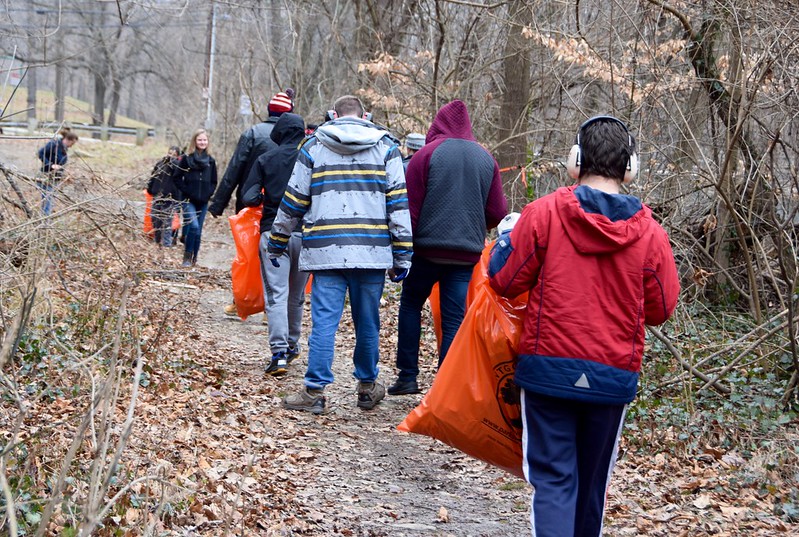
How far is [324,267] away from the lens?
241 inches

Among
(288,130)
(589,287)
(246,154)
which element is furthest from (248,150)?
(589,287)

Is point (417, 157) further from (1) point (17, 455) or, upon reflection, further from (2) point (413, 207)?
(1) point (17, 455)

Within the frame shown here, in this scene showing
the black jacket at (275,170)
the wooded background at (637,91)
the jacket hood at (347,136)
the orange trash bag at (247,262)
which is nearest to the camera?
the jacket hood at (347,136)

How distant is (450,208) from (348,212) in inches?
29.7

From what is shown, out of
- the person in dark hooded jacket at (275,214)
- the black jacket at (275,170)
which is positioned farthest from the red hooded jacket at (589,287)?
the black jacket at (275,170)

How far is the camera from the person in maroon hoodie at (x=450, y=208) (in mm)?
6340

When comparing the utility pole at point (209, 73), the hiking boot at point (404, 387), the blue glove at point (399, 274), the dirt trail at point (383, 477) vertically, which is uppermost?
the utility pole at point (209, 73)

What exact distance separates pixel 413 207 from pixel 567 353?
314 centimetres

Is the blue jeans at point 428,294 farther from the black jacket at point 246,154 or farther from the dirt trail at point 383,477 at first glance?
the black jacket at point 246,154

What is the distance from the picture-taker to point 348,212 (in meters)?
6.08

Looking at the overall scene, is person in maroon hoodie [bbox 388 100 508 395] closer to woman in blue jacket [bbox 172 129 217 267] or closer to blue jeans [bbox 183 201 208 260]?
blue jeans [bbox 183 201 208 260]

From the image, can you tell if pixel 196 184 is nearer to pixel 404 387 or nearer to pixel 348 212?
pixel 404 387

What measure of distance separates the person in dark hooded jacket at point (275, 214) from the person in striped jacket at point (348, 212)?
3.67ft

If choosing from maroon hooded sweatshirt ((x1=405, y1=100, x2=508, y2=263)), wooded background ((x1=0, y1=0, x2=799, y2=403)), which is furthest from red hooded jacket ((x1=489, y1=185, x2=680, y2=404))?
wooded background ((x1=0, y1=0, x2=799, y2=403))
